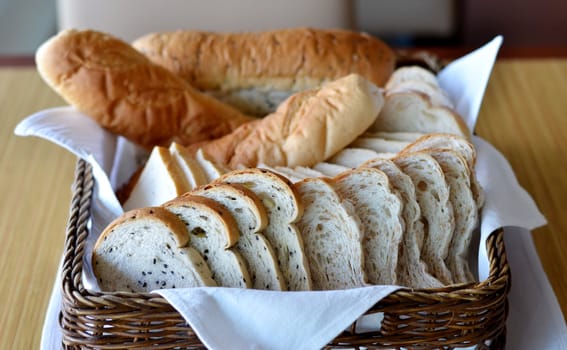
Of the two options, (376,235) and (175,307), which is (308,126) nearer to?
(376,235)

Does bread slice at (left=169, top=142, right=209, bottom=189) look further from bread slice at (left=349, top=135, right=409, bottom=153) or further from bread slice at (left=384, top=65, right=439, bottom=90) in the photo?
bread slice at (left=384, top=65, right=439, bottom=90)

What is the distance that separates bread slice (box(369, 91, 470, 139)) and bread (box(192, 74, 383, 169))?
0.18 feet

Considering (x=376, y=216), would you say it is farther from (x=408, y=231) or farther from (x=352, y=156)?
(x=352, y=156)

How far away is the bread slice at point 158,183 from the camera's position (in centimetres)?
147

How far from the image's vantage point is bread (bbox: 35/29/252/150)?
171 centimetres

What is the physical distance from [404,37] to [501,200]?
1809 mm

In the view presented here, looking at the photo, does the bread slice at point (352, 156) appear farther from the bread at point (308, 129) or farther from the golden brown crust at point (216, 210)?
the golden brown crust at point (216, 210)

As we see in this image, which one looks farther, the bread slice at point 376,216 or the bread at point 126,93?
the bread at point 126,93

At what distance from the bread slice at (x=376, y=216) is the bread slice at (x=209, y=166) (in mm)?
289

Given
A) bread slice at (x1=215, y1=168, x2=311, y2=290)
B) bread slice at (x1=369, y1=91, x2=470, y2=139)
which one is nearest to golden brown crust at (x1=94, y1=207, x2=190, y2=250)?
bread slice at (x1=215, y1=168, x2=311, y2=290)

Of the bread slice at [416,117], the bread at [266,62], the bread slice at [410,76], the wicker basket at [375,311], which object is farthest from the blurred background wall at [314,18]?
the wicker basket at [375,311]

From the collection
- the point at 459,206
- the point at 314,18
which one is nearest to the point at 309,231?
the point at 459,206

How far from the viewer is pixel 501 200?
4.74ft

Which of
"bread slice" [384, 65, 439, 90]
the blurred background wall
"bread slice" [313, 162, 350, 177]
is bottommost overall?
the blurred background wall
